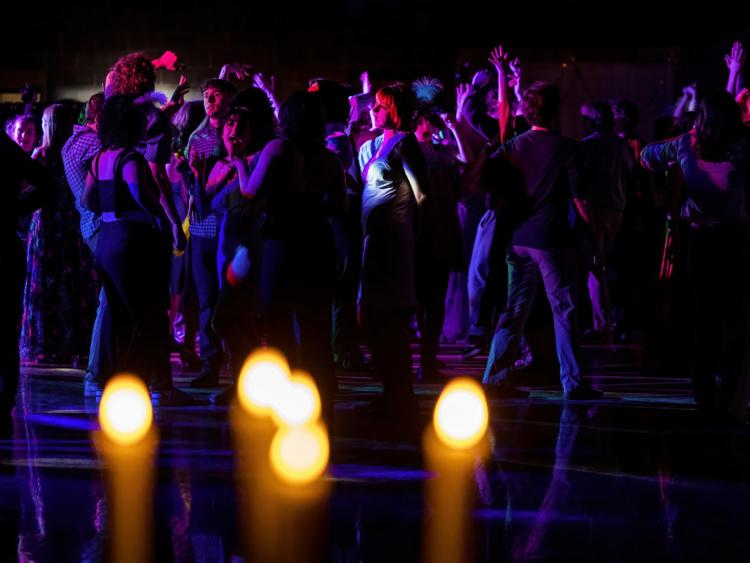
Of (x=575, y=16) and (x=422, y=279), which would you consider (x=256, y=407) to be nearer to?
(x=422, y=279)

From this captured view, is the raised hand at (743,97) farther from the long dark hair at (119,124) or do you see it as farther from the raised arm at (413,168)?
the long dark hair at (119,124)

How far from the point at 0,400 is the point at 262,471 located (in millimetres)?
1702

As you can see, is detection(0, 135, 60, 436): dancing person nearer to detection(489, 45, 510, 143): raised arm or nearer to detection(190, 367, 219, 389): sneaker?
detection(190, 367, 219, 389): sneaker

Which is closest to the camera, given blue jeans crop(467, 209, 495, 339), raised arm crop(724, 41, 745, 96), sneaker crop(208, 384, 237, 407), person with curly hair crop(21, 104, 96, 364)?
sneaker crop(208, 384, 237, 407)

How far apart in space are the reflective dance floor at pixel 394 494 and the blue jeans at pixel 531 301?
66 centimetres

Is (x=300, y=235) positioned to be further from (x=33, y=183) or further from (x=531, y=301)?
(x=531, y=301)

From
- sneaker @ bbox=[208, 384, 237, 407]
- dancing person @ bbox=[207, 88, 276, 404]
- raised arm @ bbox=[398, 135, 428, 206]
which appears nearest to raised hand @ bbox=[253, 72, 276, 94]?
dancing person @ bbox=[207, 88, 276, 404]

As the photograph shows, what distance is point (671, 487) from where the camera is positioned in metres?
5.17

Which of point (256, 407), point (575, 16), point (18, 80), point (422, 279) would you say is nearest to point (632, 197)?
point (422, 279)

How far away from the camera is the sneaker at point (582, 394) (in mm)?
8047

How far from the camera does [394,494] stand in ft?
16.2

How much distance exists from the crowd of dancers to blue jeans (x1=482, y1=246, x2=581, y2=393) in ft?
0.05

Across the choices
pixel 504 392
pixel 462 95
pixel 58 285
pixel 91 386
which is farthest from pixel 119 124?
pixel 462 95

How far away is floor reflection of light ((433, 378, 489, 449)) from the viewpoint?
6461 mm
